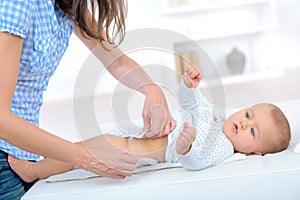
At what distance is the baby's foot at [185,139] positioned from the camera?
130 centimetres

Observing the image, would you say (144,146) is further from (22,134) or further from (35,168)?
(22,134)

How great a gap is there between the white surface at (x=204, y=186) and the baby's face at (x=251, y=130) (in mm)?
256

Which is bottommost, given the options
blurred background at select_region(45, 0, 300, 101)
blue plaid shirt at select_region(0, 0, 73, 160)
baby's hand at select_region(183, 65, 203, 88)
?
blurred background at select_region(45, 0, 300, 101)

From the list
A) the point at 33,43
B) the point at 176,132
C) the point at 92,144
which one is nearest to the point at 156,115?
the point at 176,132

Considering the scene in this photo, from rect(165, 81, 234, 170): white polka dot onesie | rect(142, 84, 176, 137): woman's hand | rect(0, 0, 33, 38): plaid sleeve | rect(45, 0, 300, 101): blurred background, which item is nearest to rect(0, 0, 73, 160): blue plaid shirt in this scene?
rect(0, 0, 33, 38): plaid sleeve

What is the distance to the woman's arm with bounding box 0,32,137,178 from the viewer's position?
3.46 ft

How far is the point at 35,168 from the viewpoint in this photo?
51.2 inches

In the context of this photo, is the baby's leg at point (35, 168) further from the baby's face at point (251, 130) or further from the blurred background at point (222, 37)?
the blurred background at point (222, 37)

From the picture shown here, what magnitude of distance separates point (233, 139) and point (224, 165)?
0.22 metres

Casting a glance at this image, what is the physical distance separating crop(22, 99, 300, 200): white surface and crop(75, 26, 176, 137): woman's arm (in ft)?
0.67

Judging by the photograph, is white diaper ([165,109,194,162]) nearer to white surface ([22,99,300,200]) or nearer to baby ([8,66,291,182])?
baby ([8,66,291,182])

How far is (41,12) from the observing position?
1.18m

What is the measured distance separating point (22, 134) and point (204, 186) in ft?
1.34

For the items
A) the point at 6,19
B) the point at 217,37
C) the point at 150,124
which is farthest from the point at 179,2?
the point at 6,19
